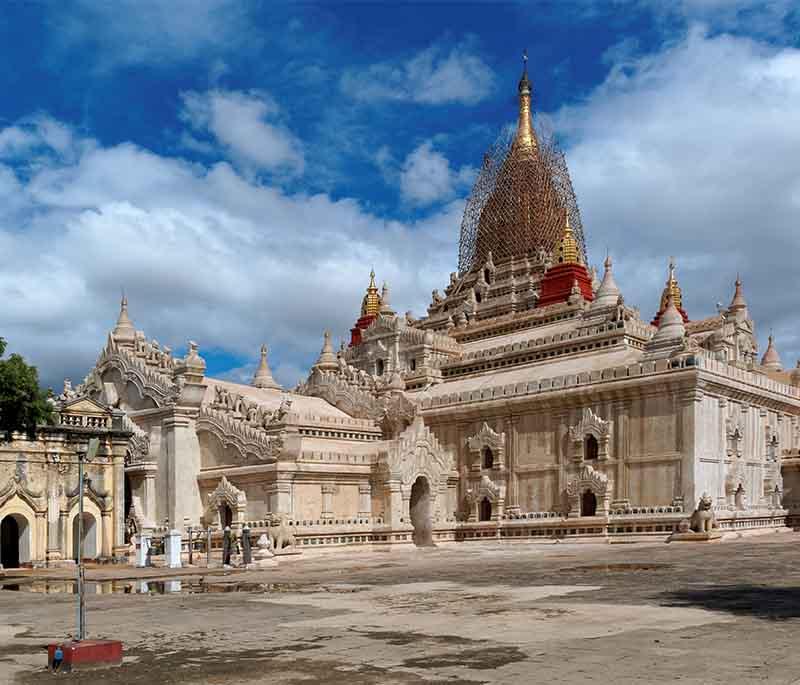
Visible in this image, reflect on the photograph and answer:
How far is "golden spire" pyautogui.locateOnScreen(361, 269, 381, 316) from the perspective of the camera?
76.4 meters

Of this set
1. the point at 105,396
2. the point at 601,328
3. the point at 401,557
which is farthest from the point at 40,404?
the point at 601,328

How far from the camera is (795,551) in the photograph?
3034 cm

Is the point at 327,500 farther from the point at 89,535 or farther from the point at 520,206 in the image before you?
the point at 520,206

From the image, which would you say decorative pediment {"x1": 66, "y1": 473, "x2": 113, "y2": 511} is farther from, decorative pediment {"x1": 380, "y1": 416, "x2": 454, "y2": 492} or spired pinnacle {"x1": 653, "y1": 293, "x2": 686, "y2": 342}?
spired pinnacle {"x1": 653, "y1": 293, "x2": 686, "y2": 342}

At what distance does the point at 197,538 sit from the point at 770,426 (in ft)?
90.5

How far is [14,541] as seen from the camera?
125 feet

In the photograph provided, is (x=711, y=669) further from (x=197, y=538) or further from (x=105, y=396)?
(x=105, y=396)

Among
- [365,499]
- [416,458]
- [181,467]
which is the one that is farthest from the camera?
[416,458]

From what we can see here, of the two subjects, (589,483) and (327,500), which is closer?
(327,500)

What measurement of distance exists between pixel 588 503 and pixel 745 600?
26.7 metres

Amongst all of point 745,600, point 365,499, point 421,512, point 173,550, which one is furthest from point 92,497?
point 745,600

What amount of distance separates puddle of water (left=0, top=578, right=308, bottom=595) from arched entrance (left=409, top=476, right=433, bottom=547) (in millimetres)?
20429

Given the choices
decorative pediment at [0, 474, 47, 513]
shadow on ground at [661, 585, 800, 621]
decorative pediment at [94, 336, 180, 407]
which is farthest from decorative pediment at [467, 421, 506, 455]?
shadow on ground at [661, 585, 800, 621]

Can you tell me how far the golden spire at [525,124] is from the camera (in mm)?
73812
